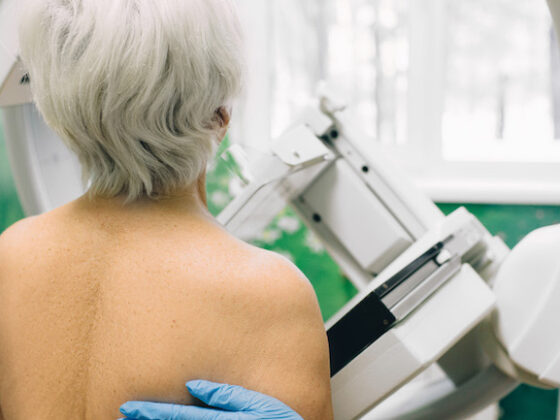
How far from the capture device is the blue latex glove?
0.86 metres

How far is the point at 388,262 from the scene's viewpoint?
58.1 inches

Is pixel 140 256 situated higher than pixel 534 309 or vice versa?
pixel 140 256

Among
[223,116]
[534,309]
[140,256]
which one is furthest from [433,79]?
[140,256]

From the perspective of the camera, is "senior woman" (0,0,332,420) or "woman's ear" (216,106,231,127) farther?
"woman's ear" (216,106,231,127)

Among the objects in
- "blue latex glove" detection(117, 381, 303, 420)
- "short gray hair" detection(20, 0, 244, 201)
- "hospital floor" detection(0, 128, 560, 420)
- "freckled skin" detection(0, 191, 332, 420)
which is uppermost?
"short gray hair" detection(20, 0, 244, 201)

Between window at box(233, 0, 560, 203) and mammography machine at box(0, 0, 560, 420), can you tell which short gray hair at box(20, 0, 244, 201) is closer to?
mammography machine at box(0, 0, 560, 420)

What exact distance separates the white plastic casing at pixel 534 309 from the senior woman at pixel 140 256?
468 mm

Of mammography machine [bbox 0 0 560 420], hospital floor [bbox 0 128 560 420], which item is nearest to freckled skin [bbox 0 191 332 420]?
mammography machine [bbox 0 0 560 420]

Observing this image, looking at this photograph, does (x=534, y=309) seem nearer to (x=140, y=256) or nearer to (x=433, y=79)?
(x=140, y=256)

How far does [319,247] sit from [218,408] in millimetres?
1876

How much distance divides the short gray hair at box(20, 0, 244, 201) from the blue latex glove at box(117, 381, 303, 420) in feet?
0.99

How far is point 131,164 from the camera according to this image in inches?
34.9

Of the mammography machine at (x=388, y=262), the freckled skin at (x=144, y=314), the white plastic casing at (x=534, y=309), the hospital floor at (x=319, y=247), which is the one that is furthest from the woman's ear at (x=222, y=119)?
the hospital floor at (x=319, y=247)

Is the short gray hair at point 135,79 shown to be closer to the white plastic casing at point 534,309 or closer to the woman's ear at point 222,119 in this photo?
the woman's ear at point 222,119
